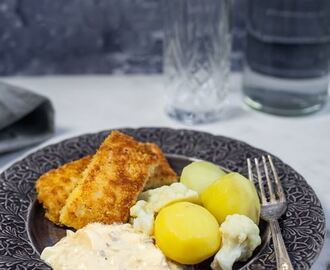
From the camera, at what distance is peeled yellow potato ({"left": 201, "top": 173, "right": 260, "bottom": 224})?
2.81 feet

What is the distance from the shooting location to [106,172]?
926 mm

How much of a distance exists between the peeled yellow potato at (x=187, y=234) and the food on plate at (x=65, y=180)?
0.45 feet

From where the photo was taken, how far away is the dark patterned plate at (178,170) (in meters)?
0.80

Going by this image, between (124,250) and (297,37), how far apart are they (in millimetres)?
623

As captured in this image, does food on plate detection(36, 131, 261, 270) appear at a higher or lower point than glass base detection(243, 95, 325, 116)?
higher

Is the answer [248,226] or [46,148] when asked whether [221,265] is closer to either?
[248,226]

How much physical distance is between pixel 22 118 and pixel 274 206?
527 millimetres

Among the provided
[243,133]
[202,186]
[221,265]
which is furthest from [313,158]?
[221,265]

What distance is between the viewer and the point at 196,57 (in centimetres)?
129

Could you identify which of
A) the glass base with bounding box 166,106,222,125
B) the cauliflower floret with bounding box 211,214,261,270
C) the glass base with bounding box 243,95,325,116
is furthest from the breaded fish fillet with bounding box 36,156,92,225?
the glass base with bounding box 243,95,325,116

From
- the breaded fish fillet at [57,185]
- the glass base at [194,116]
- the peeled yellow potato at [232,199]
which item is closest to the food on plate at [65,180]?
the breaded fish fillet at [57,185]

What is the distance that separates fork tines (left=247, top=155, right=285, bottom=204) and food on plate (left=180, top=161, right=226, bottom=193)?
56 millimetres

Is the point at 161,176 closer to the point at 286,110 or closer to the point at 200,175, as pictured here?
the point at 200,175

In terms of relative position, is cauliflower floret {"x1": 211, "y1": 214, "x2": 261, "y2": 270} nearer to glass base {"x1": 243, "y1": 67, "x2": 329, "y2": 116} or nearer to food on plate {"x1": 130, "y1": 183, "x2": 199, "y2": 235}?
food on plate {"x1": 130, "y1": 183, "x2": 199, "y2": 235}
